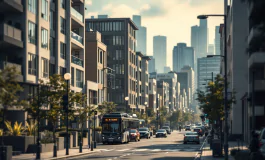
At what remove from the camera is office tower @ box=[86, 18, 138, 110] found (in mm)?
133750

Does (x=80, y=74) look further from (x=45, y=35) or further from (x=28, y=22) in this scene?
(x=28, y=22)

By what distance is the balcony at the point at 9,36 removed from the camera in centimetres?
4981

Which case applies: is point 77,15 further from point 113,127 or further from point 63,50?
point 113,127

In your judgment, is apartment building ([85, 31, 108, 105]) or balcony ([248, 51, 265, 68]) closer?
balcony ([248, 51, 265, 68])

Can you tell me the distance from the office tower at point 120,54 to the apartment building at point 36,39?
57.3m

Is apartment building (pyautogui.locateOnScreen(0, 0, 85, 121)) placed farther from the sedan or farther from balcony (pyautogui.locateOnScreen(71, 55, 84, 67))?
the sedan

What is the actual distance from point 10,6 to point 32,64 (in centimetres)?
781

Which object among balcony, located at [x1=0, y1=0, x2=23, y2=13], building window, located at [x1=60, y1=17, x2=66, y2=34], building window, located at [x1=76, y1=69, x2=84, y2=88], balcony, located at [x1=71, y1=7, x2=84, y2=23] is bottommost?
building window, located at [x1=76, y1=69, x2=84, y2=88]

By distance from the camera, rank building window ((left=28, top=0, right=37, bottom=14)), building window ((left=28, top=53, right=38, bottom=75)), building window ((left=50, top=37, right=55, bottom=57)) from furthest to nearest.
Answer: building window ((left=50, top=37, right=55, bottom=57)) < building window ((left=28, top=0, right=37, bottom=14)) < building window ((left=28, top=53, right=38, bottom=75))

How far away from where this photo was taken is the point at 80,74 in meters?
80.3

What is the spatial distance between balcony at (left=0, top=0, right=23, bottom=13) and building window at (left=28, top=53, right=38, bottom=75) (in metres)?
5.03

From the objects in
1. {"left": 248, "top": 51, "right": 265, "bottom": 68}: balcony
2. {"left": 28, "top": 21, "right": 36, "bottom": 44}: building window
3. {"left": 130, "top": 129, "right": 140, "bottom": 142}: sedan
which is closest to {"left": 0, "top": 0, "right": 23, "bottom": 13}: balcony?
{"left": 28, "top": 21, "right": 36, "bottom": 44}: building window

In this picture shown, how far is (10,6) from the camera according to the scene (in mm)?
52188

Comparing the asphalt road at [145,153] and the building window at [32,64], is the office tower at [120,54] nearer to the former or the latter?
the building window at [32,64]
